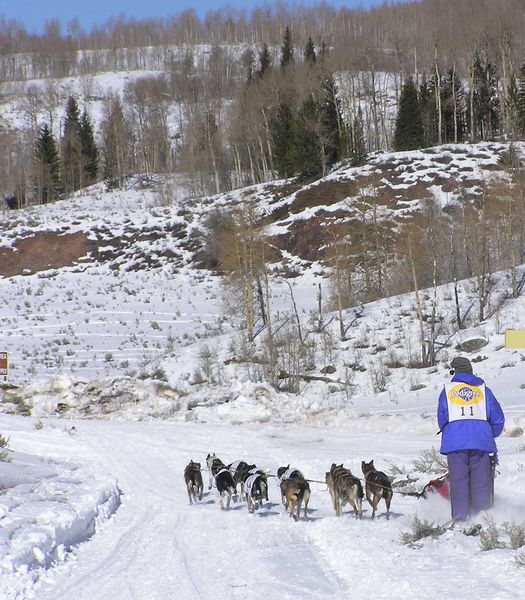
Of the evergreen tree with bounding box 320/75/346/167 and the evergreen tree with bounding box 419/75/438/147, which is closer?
the evergreen tree with bounding box 320/75/346/167

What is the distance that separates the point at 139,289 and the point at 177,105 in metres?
57.7

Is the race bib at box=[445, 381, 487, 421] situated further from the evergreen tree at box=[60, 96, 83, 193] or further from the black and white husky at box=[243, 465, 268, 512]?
the evergreen tree at box=[60, 96, 83, 193]

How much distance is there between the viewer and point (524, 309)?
1078 inches

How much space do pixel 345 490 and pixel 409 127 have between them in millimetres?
55515

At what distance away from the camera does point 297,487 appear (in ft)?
25.3

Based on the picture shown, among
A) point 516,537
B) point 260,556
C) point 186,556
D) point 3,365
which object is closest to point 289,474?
point 260,556

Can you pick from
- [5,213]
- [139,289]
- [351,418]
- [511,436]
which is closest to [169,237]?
[139,289]

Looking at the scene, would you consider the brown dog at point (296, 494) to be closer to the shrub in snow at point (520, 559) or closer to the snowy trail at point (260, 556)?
the snowy trail at point (260, 556)

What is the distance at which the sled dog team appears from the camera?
24.2 feet

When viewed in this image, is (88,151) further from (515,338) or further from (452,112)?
(515,338)

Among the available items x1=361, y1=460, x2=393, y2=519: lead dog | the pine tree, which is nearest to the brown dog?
x1=361, y1=460, x2=393, y2=519: lead dog

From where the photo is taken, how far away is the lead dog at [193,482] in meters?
9.45

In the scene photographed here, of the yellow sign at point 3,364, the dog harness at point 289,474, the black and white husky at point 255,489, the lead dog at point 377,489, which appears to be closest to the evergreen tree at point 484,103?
the yellow sign at point 3,364

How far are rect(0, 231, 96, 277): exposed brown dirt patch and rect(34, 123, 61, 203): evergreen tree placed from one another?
20.2 m
